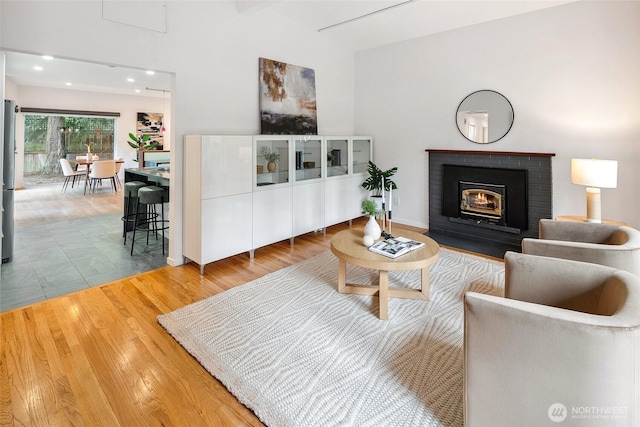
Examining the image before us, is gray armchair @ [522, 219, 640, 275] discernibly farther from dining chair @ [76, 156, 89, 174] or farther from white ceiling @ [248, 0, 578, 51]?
dining chair @ [76, 156, 89, 174]

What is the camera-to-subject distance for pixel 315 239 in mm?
4836

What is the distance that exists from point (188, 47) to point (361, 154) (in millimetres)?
3109

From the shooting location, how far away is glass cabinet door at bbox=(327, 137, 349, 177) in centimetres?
508

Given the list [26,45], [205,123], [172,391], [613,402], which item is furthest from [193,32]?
[613,402]

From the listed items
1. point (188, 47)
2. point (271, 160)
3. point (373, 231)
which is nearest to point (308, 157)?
point (271, 160)

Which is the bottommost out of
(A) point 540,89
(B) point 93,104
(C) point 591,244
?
(C) point 591,244

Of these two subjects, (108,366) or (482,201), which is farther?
Result: (482,201)

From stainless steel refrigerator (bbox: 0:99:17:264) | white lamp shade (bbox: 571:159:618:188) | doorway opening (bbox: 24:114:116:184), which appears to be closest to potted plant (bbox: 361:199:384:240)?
white lamp shade (bbox: 571:159:618:188)

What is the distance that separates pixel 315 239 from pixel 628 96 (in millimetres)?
3966

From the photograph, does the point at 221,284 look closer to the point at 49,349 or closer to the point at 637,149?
the point at 49,349

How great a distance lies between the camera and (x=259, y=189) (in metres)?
4.00

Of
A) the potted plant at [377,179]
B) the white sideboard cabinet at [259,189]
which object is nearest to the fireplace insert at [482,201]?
the potted plant at [377,179]

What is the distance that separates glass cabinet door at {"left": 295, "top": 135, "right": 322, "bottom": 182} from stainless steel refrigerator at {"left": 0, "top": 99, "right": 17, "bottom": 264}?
10.1 feet

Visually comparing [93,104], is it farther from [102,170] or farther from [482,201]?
[482,201]
